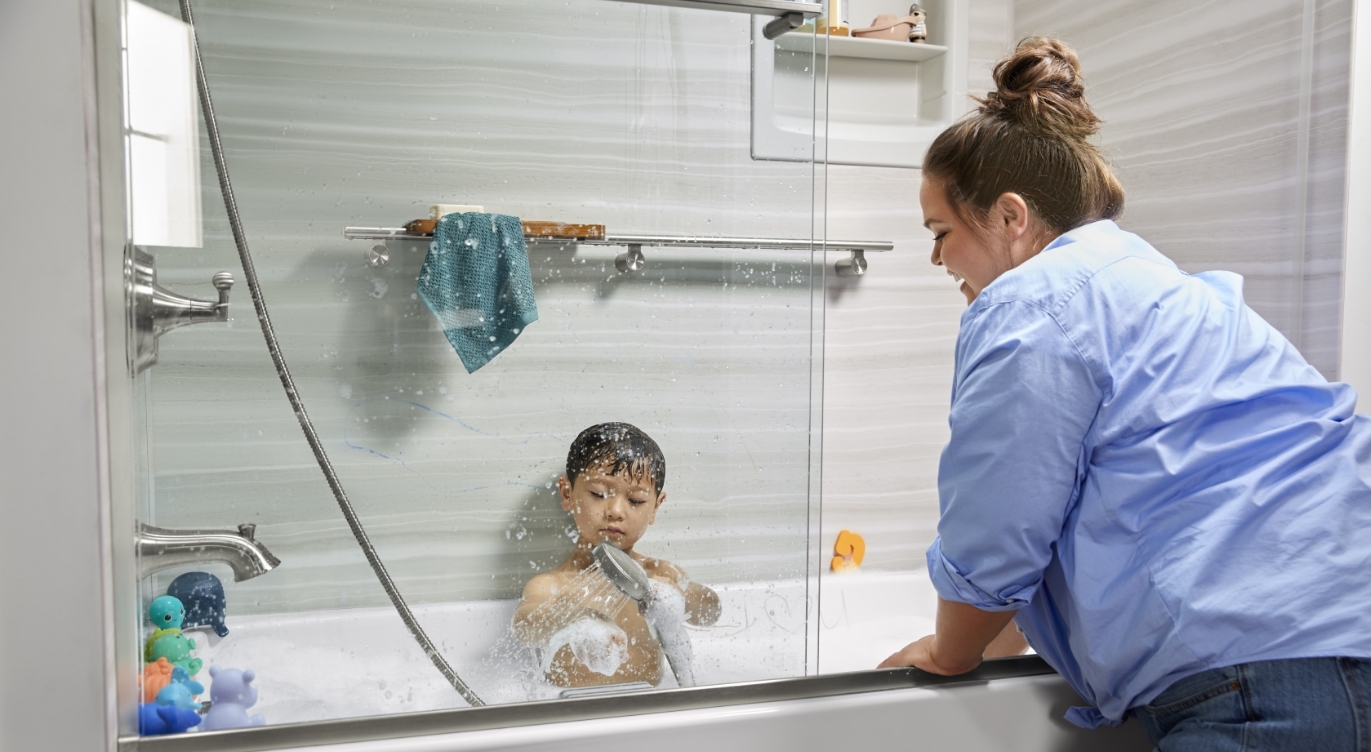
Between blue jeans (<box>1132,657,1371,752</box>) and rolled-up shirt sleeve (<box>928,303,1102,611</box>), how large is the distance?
0.16 m

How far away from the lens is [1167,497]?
782 mm

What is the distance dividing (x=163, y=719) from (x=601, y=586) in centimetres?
41

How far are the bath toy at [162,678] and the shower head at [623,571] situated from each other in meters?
0.38

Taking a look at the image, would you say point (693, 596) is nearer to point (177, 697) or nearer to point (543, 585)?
point (543, 585)

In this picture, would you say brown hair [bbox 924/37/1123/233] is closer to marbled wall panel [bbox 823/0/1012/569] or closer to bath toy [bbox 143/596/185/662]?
bath toy [bbox 143/596/185/662]

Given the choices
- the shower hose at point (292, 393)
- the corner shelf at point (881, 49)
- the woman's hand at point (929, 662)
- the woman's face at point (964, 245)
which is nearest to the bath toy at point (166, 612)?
the shower hose at point (292, 393)

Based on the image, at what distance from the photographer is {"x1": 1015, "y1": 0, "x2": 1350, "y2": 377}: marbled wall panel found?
1469 mm

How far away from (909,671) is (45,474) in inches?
31.1

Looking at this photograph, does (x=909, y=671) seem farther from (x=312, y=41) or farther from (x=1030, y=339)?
(x=312, y=41)

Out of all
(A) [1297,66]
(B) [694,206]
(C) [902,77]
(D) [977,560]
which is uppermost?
(C) [902,77]

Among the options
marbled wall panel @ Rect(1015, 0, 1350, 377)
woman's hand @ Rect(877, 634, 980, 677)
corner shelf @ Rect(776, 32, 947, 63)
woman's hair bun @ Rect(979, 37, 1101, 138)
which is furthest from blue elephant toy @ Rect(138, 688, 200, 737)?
corner shelf @ Rect(776, 32, 947, 63)

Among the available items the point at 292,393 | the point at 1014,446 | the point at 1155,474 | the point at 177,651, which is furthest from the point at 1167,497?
the point at 177,651

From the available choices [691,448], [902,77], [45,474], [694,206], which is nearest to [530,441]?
[691,448]

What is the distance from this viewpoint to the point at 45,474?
2.42 ft
